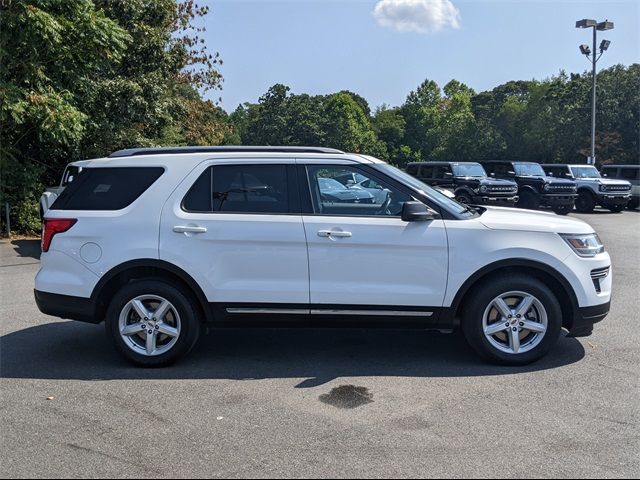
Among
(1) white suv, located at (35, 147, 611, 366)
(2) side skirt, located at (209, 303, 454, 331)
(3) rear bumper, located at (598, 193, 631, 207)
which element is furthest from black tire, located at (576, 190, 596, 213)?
(2) side skirt, located at (209, 303, 454, 331)

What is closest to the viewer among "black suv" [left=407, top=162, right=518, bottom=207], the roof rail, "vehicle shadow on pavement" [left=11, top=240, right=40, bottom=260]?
the roof rail

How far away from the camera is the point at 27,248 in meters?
13.8

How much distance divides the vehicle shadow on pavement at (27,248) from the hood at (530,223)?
9.80 meters

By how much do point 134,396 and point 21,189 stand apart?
496 inches

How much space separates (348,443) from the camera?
3.96 m

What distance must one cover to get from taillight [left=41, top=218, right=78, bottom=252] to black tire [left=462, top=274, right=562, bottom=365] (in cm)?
340

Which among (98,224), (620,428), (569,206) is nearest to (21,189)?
A: (98,224)

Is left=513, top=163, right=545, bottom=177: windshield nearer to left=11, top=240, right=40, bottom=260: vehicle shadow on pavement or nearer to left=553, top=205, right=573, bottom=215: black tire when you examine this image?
left=553, top=205, right=573, bottom=215: black tire

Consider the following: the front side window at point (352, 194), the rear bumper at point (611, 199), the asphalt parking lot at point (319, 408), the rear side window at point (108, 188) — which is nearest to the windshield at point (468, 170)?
the rear bumper at point (611, 199)

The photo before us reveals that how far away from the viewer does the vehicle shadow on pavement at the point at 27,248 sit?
42.3ft

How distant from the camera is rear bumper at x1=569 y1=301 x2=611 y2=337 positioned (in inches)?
209

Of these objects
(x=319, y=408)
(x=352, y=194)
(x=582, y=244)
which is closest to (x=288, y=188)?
(x=352, y=194)

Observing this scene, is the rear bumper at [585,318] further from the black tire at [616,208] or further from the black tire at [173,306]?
the black tire at [616,208]

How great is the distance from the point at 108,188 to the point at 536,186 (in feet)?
67.3
